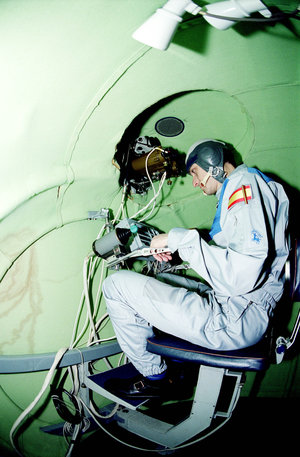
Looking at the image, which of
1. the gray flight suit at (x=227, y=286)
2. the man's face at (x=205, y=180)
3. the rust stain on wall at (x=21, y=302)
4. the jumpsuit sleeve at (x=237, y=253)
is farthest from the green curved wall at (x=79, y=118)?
the jumpsuit sleeve at (x=237, y=253)

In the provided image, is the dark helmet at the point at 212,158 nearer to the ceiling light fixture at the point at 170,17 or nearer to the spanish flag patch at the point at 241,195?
the spanish flag patch at the point at 241,195

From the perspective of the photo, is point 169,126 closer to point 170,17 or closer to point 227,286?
point 170,17

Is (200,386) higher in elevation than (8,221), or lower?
lower

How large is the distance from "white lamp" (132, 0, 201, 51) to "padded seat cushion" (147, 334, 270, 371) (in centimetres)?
167

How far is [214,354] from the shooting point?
1438 millimetres

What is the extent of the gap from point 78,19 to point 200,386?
2.27 meters

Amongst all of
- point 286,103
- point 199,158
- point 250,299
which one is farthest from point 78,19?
point 250,299

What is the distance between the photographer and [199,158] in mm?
2047

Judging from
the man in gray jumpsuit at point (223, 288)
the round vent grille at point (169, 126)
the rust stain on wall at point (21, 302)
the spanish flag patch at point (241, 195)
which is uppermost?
the round vent grille at point (169, 126)

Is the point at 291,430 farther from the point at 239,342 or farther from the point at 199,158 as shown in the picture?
the point at 199,158

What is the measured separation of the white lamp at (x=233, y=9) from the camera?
1.12 m

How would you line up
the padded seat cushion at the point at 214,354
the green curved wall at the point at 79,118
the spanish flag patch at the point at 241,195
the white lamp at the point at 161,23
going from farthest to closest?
the spanish flag patch at the point at 241,195 < the padded seat cushion at the point at 214,354 < the green curved wall at the point at 79,118 < the white lamp at the point at 161,23

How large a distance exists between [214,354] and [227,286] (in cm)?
42

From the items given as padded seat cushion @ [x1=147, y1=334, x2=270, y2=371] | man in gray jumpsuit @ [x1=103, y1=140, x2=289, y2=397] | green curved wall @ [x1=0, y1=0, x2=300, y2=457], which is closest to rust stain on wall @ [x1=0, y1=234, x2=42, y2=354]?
green curved wall @ [x1=0, y1=0, x2=300, y2=457]
